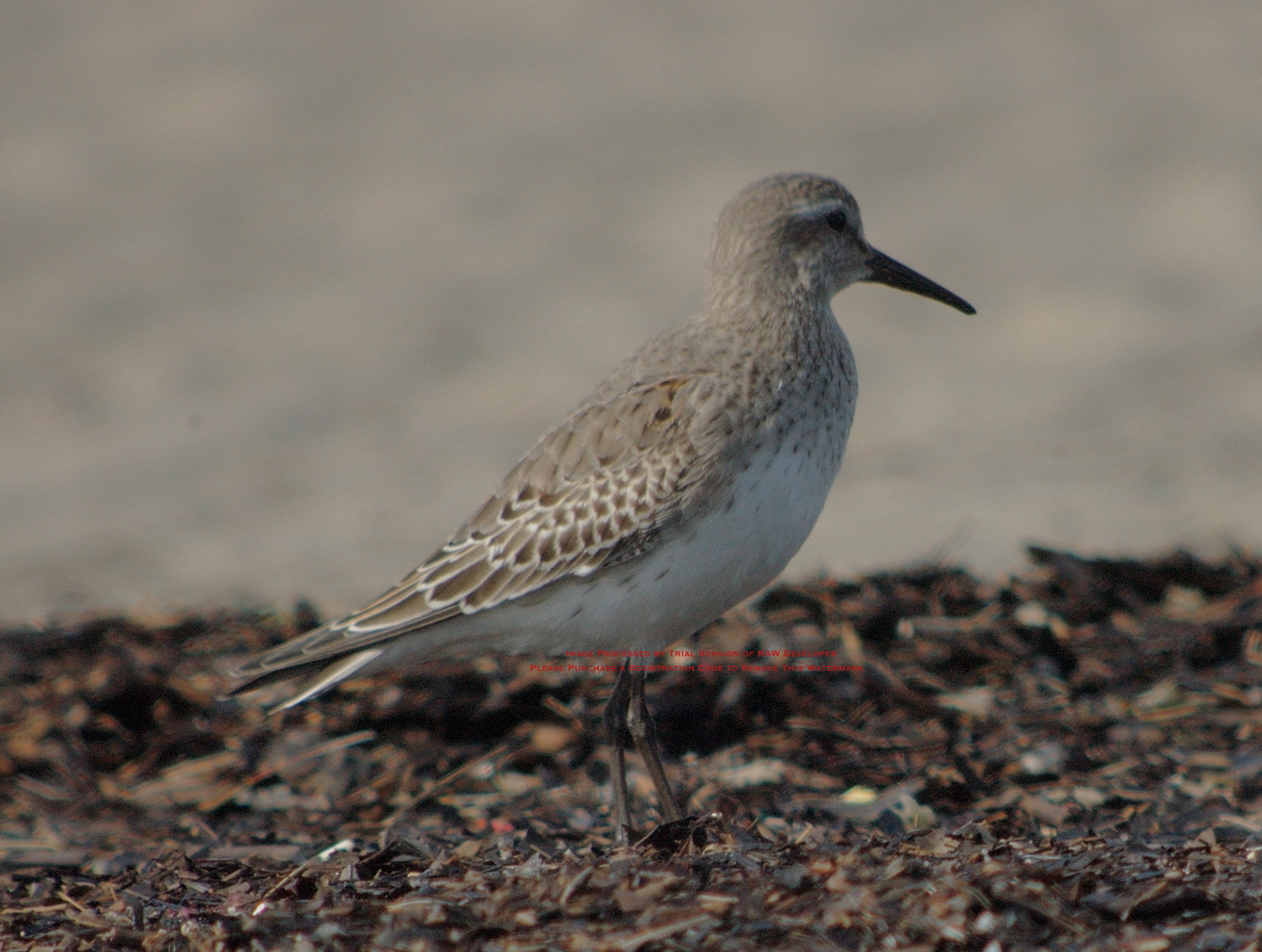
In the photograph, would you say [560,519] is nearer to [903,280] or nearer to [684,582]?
A: [684,582]

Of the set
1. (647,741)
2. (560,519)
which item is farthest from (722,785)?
(560,519)

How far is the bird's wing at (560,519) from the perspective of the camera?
4957 millimetres

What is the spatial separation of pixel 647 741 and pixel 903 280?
6.84ft

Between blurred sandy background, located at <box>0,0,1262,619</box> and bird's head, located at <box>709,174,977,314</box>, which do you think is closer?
bird's head, located at <box>709,174,977,314</box>

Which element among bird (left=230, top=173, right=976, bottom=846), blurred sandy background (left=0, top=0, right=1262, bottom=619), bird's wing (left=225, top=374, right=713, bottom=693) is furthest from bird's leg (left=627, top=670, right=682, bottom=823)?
blurred sandy background (left=0, top=0, right=1262, bottom=619)

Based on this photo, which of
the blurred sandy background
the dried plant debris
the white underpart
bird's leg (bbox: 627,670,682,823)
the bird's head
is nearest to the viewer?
the dried plant debris

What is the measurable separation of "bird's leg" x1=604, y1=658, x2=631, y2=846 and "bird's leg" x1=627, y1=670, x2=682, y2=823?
0.02 meters

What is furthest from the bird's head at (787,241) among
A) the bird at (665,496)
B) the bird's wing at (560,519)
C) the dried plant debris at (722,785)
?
the dried plant debris at (722,785)

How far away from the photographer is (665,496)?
490cm

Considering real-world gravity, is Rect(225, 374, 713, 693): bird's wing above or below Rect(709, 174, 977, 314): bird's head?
below

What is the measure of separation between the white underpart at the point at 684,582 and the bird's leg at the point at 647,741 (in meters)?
0.22

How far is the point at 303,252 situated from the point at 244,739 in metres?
8.29

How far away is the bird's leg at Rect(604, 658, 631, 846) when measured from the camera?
16.2 ft

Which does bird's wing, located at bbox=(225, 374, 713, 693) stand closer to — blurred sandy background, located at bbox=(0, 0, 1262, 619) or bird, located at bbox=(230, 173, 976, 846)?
bird, located at bbox=(230, 173, 976, 846)
